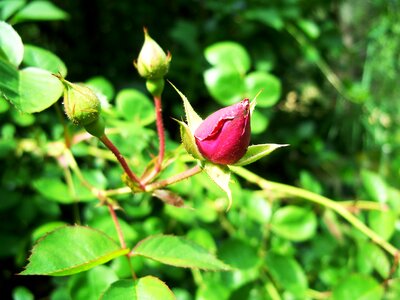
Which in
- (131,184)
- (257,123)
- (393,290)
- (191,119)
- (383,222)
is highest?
(191,119)

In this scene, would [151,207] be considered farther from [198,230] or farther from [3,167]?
[3,167]

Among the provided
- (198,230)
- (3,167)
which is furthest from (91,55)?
(198,230)

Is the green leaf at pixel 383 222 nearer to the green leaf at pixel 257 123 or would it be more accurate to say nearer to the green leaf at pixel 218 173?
the green leaf at pixel 257 123

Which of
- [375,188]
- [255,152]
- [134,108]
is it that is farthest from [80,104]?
[375,188]

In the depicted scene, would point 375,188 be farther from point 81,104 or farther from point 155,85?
point 81,104

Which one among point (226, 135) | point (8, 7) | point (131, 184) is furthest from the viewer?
point (8, 7)
